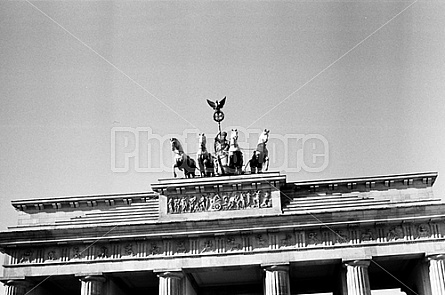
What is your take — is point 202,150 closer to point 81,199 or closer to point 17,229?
point 81,199

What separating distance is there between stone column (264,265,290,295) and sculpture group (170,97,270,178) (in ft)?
18.7

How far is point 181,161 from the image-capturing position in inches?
1411

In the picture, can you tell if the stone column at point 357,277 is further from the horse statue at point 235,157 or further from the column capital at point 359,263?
the horse statue at point 235,157

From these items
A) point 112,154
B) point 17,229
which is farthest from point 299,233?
point 17,229

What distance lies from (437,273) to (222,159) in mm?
12974

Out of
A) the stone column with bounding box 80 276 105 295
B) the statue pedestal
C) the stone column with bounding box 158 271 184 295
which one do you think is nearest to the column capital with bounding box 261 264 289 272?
the statue pedestal

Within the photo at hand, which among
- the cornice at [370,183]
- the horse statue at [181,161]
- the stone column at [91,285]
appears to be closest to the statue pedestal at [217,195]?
the horse statue at [181,161]

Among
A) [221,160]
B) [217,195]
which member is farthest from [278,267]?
[221,160]

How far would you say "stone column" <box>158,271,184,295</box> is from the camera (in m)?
33.2

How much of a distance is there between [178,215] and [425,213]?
43.0 feet

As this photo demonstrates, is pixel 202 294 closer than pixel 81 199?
No

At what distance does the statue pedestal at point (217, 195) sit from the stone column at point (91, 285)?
4.70 meters

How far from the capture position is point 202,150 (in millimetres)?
35938

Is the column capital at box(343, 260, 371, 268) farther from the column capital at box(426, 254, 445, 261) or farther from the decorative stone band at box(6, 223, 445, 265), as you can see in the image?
the column capital at box(426, 254, 445, 261)
